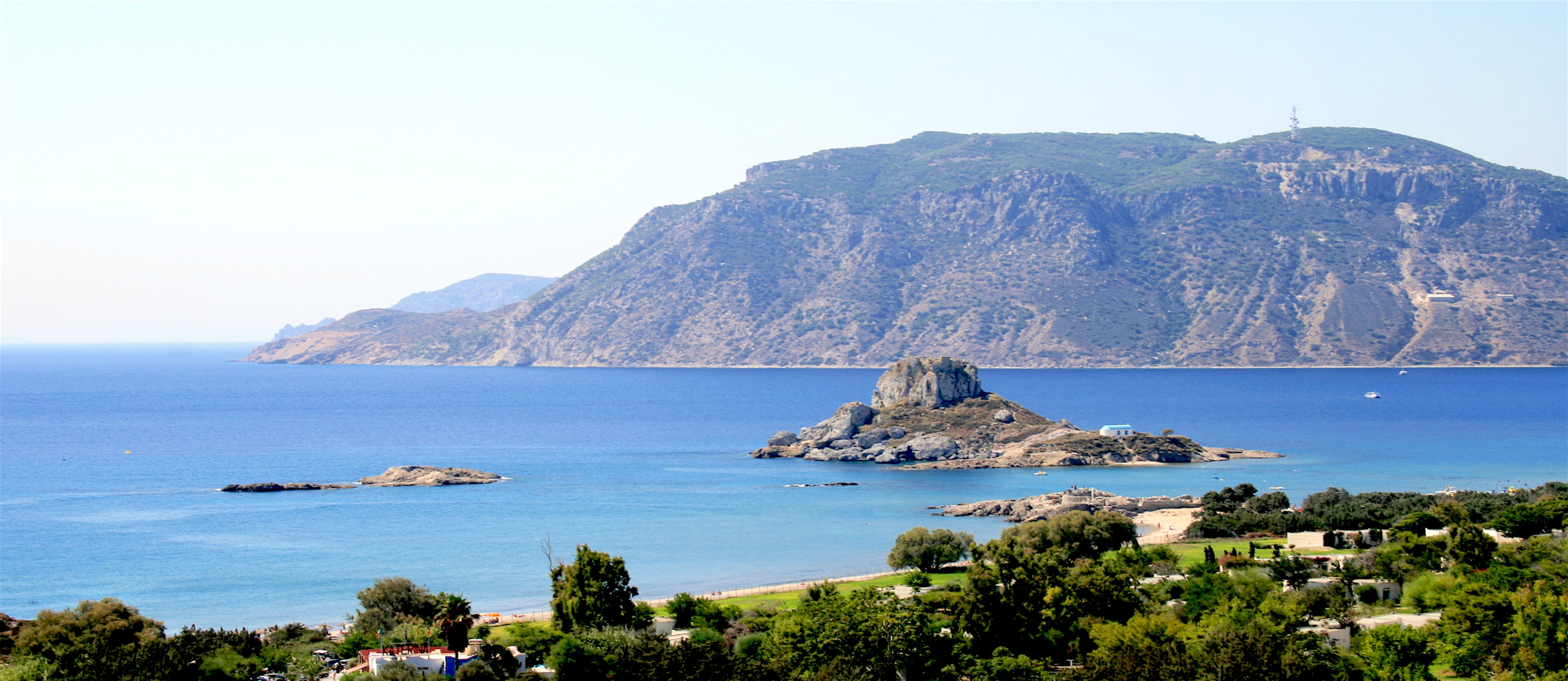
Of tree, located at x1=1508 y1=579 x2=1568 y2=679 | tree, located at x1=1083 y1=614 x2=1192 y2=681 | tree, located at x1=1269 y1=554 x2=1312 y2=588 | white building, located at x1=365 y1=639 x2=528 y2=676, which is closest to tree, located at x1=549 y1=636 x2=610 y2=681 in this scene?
white building, located at x1=365 y1=639 x2=528 y2=676

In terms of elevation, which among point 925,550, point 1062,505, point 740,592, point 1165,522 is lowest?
point 1165,522

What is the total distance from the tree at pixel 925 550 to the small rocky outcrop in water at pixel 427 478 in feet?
153

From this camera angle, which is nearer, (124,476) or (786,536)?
(786,536)

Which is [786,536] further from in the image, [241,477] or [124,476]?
[124,476]

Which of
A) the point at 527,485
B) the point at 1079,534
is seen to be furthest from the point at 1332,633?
the point at 527,485

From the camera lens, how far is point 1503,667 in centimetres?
3450

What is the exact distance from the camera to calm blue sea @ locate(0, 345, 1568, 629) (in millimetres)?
60375

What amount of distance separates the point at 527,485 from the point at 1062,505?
3829 centimetres

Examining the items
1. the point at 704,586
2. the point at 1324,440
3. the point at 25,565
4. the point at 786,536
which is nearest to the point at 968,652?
the point at 704,586

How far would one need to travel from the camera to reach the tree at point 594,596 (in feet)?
134

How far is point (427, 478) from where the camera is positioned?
320ft

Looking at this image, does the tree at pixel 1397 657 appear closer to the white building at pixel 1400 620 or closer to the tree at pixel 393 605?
the white building at pixel 1400 620

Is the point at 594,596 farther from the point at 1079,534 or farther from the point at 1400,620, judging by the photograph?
the point at 1079,534

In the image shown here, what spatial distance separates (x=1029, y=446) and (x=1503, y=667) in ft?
257
